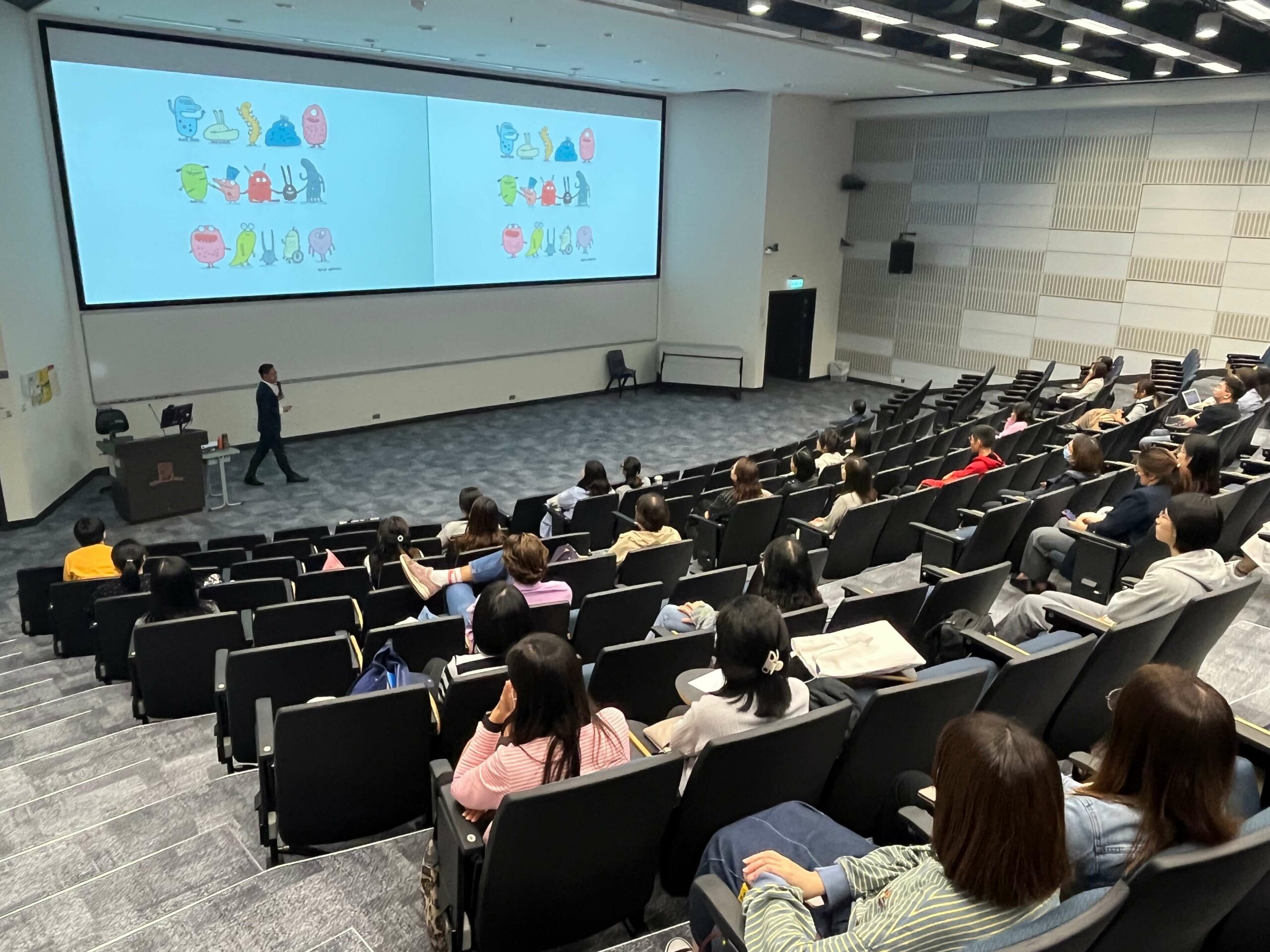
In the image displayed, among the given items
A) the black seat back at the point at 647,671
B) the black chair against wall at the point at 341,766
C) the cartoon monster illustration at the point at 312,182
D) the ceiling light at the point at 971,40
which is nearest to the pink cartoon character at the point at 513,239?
the cartoon monster illustration at the point at 312,182


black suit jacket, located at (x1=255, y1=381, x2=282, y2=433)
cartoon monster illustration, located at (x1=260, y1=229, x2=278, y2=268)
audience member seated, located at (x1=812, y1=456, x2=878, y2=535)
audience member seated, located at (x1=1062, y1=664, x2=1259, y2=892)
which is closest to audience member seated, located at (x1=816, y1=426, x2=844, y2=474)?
audience member seated, located at (x1=812, y1=456, x2=878, y2=535)

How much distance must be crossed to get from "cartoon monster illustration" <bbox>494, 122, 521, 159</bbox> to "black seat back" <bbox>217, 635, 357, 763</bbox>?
1043 centimetres

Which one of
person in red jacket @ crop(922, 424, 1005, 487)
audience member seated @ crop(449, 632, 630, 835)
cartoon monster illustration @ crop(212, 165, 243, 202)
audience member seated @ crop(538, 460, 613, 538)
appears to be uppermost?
cartoon monster illustration @ crop(212, 165, 243, 202)

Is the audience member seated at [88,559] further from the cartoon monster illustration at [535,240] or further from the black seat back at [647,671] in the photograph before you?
the cartoon monster illustration at [535,240]

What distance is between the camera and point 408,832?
316 centimetres

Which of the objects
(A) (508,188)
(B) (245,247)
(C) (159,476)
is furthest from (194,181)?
(A) (508,188)

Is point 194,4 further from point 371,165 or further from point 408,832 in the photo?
point 408,832

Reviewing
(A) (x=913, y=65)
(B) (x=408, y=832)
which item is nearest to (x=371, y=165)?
(A) (x=913, y=65)

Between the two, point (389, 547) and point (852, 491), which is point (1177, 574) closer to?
point (852, 491)

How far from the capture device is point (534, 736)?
2324 millimetres

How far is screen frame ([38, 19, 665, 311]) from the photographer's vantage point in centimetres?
880

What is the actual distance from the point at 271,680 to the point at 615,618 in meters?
1.53

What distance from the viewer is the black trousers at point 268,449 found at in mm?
9656

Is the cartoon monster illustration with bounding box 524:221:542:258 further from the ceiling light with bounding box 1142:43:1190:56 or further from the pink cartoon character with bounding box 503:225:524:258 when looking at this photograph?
the ceiling light with bounding box 1142:43:1190:56
